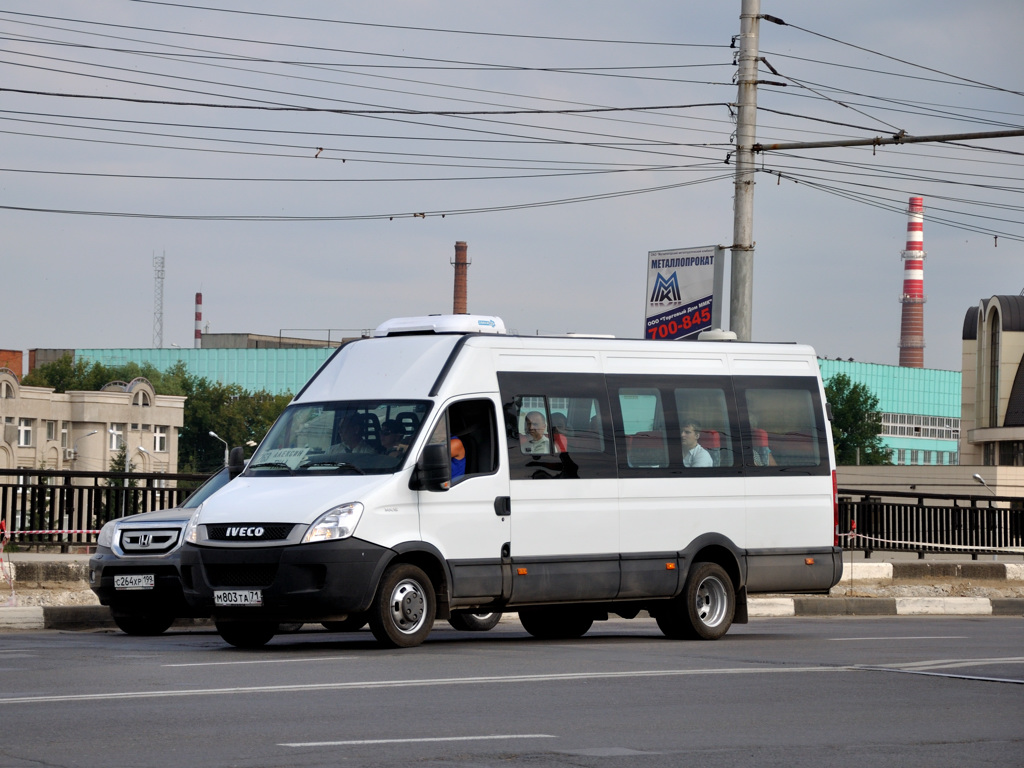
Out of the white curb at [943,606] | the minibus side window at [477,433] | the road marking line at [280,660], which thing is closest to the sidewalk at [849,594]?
the white curb at [943,606]

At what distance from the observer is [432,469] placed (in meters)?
13.6

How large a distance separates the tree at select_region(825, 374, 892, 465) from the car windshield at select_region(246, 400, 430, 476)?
113 meters

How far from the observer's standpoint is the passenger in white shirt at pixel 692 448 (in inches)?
619

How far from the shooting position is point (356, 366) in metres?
14.7

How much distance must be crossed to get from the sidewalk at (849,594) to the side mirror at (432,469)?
209 inches

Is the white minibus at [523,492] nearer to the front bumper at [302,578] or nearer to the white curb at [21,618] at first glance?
the front bumper at [302,578]

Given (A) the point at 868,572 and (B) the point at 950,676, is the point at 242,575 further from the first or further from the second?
(A) the point at 868,572

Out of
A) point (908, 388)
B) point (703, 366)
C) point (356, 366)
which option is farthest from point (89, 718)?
point (908, 388)

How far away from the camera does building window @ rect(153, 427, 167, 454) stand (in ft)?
411

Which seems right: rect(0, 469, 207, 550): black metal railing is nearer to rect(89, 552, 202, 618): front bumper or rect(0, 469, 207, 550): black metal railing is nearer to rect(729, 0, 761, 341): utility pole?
rect(89, 552, 202, 618): front bumper

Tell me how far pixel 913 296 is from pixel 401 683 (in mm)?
129110

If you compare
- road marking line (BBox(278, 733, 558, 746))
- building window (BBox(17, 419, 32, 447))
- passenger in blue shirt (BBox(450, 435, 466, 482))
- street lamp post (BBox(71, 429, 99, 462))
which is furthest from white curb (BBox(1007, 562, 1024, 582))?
building window (BBox(17, 419, 32, 447))

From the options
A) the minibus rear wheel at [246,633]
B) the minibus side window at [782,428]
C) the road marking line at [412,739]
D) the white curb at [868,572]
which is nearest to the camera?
the road marking line at [412,739]

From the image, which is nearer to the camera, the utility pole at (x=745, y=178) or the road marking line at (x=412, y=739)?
the road marking line at (x=412, y=739)
